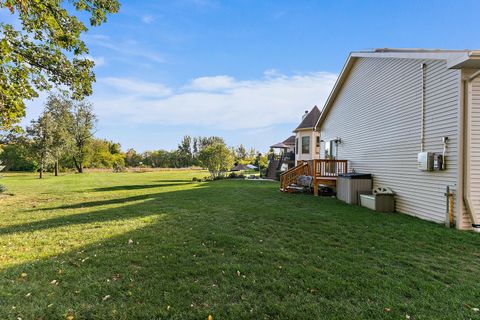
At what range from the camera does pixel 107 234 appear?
5.38 meters

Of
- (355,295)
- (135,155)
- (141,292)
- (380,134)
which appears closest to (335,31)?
(380,134)

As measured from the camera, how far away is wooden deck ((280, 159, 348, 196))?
11586 mm

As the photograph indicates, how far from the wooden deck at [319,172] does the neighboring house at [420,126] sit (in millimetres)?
717

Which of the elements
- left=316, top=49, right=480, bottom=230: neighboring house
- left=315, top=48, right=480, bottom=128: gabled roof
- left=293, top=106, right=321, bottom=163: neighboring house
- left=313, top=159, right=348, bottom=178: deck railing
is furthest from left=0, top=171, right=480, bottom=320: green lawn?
left=293, top=106, right=321, bottom=163: neighboring house

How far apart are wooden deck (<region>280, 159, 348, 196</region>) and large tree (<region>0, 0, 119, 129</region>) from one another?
30.3 feet

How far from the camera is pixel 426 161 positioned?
6.50m

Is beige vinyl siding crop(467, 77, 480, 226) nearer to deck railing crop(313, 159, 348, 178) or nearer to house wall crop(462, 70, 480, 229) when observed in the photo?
house wall crop(462, 70, 480, 229)

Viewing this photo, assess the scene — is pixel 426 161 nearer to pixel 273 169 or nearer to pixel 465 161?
pixel 465 161

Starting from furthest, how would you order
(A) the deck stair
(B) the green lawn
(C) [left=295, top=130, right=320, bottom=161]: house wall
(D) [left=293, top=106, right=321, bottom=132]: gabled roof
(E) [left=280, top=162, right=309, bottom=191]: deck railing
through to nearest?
(A) the deck stair → (D) [left=293, top=106, right=321, bottom=132]: gabled roof → (C) [left=295, top=130, right=320, bottom=161]: house wall → (E) [left=280, top=162, right=309, bottom=191]: deck railing → (B) the green lawn

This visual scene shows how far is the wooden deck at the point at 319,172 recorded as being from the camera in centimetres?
1159

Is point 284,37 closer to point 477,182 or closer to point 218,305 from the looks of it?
point 477,182

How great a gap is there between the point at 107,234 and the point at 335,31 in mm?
A: 13507

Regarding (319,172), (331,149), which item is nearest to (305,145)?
(331,149)

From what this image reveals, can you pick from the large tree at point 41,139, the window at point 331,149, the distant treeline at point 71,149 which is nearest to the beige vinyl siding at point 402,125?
the window at point 331,149
